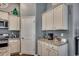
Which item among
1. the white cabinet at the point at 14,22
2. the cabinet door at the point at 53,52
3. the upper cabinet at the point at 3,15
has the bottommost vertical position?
the cabinet door at the point at 53,52

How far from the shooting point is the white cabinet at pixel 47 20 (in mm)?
1483

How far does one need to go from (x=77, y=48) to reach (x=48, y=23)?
46 cm

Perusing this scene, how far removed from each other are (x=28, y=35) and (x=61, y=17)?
46cm

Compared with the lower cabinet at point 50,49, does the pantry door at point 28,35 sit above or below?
above

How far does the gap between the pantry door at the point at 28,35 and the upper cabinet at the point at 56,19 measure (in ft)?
0.50

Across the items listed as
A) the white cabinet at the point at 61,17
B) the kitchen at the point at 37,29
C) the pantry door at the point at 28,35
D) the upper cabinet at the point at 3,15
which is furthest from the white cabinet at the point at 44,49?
the upper cabinet at the point at 3,15

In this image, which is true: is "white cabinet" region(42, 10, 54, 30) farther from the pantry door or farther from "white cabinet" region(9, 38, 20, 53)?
"white cabinet" region(9, 38, 20, 53)

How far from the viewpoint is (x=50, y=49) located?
1.46 m

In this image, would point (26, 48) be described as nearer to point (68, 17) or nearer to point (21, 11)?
point (21, 11)

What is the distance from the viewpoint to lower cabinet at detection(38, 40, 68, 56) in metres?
1.44

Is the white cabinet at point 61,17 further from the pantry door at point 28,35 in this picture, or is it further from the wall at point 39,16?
the pantry door at point 28,35

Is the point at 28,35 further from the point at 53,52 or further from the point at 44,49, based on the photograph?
the point at 53,52

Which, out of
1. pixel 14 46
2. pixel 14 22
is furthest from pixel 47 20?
pixel 14 46

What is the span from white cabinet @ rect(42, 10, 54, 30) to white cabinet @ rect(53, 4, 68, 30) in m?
0.05
